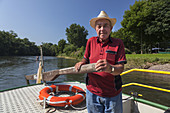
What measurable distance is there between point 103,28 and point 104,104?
96cm

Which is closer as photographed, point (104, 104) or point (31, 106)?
point (104, 104)

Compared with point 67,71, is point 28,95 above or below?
below

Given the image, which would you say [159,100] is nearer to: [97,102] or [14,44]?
[97,102]

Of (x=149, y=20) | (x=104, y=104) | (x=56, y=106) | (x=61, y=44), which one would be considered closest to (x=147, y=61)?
(x=149, y=20)

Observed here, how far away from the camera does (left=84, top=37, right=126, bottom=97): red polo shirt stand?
46.9 inches

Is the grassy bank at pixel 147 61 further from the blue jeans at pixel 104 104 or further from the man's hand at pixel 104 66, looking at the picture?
the man's hand at pixel 104 66

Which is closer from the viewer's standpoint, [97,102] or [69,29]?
[97,102]

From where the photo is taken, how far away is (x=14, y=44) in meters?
63.1

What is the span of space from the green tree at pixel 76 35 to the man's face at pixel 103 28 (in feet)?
203

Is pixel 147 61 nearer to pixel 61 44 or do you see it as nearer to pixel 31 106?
pixel 31 106

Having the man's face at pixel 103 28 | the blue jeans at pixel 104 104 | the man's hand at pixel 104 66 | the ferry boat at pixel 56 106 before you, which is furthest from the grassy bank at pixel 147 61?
the man's hand at pixel 104 66

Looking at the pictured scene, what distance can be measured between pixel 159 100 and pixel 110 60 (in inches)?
282

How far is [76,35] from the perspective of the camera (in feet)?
203

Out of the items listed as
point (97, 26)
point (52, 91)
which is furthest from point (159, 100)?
point (97, 26)
